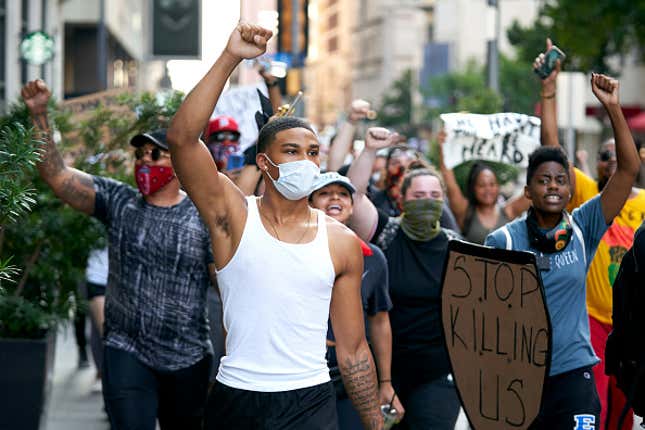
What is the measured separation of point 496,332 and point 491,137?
4.16m

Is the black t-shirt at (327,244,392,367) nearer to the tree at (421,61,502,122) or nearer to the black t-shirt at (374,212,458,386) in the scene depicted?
the black t-shirt at (374,212,458,386)

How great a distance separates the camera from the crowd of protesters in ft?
15.3

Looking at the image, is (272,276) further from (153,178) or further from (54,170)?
(54,170)

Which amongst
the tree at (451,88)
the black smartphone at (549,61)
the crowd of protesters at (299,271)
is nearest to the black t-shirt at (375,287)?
the crowd of protesters at (299,271)

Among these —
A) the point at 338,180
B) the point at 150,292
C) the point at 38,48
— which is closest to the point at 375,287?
the point at 338,180

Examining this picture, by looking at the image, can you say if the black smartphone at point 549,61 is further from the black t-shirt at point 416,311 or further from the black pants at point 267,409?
the black pants at point 267,409

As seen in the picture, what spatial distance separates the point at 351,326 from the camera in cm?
502

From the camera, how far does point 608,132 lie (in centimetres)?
4294

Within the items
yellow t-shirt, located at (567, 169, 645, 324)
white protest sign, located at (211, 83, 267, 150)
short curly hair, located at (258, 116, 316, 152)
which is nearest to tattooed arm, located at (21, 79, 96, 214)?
short curly hair, located at (258, 116, 316, 152)

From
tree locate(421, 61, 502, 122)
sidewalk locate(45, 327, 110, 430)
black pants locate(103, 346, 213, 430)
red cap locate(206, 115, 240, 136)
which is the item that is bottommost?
sidewalk locate(45, 327, 110, 430)

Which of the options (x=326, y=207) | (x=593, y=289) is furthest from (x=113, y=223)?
(x=593, y=289)

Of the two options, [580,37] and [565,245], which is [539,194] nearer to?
[565,245]

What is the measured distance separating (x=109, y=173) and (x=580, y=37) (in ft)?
63.9

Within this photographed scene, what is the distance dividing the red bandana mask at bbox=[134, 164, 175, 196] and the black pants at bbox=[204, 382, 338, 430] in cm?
185
